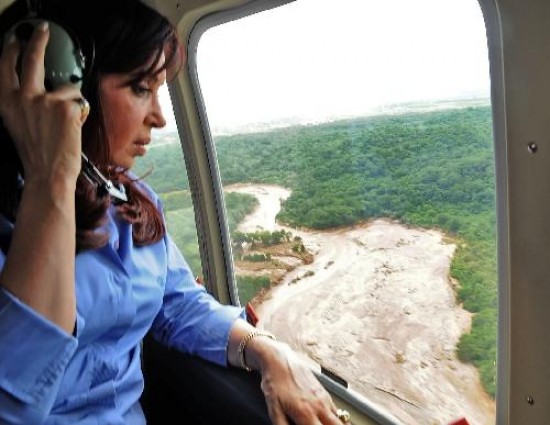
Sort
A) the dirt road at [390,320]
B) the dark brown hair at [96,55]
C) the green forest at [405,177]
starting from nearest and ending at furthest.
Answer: the dark brown hair at [96,55], the green forest at [405,177], the dirt road at [390,320]

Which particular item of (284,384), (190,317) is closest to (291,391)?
(284,384)

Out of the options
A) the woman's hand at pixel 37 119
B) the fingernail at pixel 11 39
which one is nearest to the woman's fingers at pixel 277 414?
the woman's hand at pixel 37 119

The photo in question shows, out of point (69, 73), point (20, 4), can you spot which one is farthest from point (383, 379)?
point (20, 4)

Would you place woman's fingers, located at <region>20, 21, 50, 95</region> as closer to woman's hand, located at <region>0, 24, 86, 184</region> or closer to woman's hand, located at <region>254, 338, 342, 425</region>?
woman's hand, located at <region>0, 24, 86, 184</region>

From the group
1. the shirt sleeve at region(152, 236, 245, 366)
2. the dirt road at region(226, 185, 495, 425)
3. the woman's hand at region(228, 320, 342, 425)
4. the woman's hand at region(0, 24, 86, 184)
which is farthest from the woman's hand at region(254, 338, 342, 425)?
the woman's hand at region(0, 24, 86, 184)

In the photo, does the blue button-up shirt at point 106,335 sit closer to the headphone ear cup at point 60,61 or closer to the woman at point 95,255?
the woman at point 95,255

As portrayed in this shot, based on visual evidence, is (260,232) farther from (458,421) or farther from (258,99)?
(458,421)

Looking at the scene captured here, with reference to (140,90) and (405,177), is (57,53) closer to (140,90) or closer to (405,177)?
(140,90)

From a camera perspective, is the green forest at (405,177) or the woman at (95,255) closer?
the woman at (95,255)
